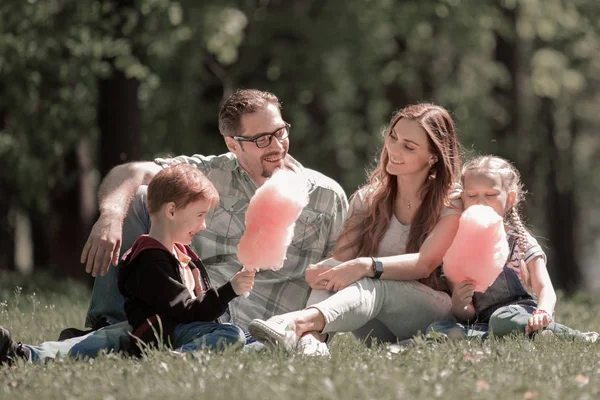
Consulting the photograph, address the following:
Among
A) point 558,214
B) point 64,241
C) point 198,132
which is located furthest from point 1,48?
point 558,214

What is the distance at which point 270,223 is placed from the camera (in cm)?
439

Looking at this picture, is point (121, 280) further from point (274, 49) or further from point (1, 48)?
point (274, 49)

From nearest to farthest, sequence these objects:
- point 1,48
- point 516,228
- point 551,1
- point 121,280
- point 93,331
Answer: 1. point 121,280
2. point 93,331
3. point 516,228
4. point 1,48
5. point 551,1

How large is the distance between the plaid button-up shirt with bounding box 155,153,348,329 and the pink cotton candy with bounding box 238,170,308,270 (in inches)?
35.7

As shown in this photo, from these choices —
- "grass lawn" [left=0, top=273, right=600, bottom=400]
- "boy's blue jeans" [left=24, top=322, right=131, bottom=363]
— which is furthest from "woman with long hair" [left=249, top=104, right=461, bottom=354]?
"boy's blue jeans" [left=24, top=322, right=131, bottom=363]

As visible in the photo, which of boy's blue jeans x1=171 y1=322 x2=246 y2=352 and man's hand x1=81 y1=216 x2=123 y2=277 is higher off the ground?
man's hand x1=81 y1=216 x2=123 y2=277

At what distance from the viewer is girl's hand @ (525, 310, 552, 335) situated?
4.64 meters

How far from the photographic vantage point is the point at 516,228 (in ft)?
17.1

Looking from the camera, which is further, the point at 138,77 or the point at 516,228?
the point at 138,77

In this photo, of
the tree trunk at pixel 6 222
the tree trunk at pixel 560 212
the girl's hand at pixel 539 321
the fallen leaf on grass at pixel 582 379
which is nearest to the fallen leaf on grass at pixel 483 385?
the fallen leaf on grass at pixel 582 379

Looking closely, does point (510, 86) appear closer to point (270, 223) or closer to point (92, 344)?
point (270, 223)

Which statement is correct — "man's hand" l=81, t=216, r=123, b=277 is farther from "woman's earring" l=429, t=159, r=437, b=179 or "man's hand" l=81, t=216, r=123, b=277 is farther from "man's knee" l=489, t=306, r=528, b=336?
"man's knee" l=489, t=306, r=528, b=336

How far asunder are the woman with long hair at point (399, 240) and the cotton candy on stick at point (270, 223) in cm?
38

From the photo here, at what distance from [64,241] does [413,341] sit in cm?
824
